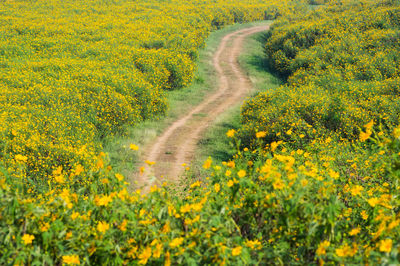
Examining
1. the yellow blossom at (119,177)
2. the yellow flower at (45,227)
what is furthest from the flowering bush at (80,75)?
the yellow blossom at (119,177)

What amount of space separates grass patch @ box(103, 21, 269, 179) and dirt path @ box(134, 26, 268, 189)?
30cm

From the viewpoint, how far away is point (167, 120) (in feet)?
46.8

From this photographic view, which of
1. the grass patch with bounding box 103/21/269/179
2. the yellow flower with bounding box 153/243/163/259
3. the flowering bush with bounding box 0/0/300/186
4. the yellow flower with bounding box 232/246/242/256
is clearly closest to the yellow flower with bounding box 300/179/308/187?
the yellow flower with bounding box 232/246/242/256

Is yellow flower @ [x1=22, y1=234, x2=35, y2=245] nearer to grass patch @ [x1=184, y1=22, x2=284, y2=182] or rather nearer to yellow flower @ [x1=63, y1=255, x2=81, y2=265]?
yellow flower @ [x1=63, y1=255, x2=81, y2=265]

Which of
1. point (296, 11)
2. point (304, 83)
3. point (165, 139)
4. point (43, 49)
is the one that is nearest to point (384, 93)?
point (304, 83)

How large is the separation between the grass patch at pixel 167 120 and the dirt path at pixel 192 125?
299 mm

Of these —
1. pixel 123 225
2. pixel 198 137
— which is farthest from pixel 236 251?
pixel 198 137

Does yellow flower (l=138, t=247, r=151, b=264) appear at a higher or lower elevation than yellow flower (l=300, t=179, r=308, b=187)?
lower

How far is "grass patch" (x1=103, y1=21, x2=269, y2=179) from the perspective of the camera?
35.4 feet

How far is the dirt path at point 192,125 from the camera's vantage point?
10.3 meters

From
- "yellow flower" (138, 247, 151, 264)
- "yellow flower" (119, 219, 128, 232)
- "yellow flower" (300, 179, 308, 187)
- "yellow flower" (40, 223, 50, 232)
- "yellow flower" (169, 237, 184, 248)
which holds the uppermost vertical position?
"yellow flower" (300, 179, 308, 187)

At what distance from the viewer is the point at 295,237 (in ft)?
10.7

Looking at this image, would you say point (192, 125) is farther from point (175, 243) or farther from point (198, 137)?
point (175, 243)

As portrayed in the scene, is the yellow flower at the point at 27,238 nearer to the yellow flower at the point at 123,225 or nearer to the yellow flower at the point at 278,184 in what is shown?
the yellow flower at the point at 123,225
